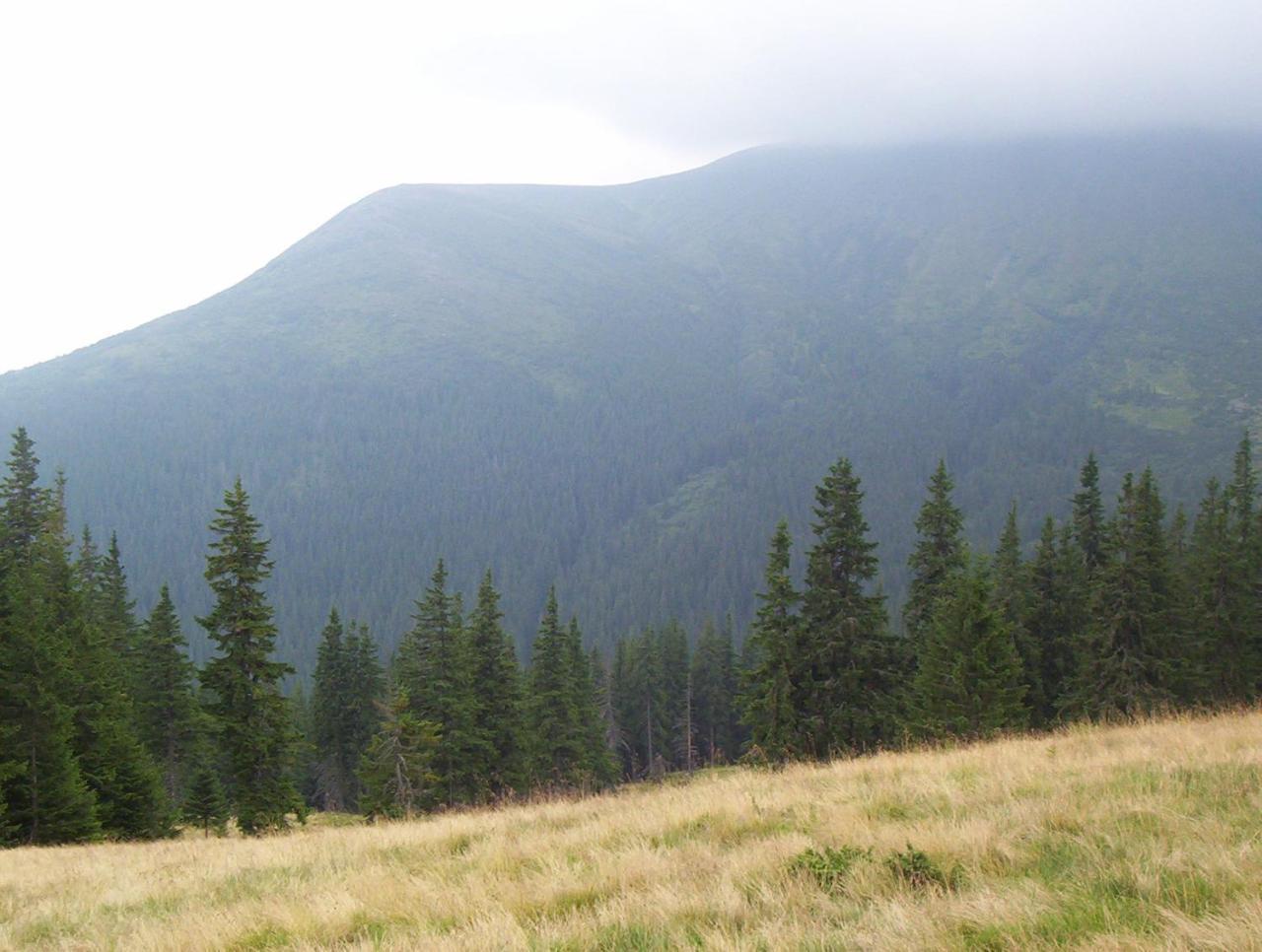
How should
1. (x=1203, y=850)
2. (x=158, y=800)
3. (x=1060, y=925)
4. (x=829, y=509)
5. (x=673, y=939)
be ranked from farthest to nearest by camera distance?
(x=829, y=509)
(x=158, y=800)
(x=1203, y=850)
(x=673, y=939)
(x=1060, y=925)

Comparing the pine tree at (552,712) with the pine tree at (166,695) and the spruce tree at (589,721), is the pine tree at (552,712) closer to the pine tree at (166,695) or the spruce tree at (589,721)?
the spruce tree at (589,721)

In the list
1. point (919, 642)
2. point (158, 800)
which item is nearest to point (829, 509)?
point (919, 642)

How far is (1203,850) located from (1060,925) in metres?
1.87

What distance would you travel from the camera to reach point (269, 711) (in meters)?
29.0

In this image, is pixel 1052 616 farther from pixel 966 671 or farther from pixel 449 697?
pixel 449 697

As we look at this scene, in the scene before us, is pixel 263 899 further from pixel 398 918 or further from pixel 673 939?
pixel 673 939

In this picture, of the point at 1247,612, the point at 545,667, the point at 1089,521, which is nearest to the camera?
the point at 1247,612

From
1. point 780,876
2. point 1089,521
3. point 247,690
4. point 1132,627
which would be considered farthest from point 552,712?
point 780,876

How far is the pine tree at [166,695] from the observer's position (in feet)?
144

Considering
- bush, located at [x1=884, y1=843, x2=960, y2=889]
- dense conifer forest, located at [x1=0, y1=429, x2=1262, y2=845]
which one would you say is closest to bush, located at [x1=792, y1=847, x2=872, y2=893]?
bush, located at [x1=884, y1=843, x2=960, y2=889]

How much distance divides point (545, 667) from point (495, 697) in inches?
225

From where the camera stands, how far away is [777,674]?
3397cm

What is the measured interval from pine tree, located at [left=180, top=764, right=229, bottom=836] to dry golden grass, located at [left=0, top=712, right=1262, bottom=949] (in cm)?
3418

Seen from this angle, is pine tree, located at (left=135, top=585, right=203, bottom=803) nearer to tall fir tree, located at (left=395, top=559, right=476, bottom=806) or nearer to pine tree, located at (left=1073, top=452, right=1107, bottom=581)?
tall fir tree, located at (left=395, top=559, right=476, bottom=806)
